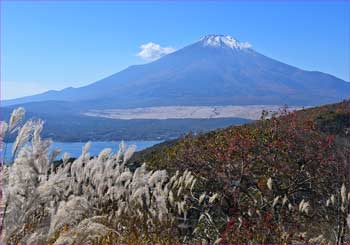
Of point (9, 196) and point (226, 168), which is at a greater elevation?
point (9, 196)

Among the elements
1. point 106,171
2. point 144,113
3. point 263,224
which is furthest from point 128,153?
point 144,113

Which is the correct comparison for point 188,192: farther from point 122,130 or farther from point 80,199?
point 122,130

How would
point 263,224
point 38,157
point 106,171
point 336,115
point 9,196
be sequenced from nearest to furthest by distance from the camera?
1. point 9,196
2. point 38,157
3. point 106,171
4. point 263,224
5. point 336,115

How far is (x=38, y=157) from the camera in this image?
3062mm

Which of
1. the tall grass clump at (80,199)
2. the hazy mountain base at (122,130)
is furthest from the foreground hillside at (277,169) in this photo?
the hazy mountain base at (122,130)

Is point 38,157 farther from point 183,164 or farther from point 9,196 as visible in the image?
point 183,164

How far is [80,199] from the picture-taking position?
9.39 ft

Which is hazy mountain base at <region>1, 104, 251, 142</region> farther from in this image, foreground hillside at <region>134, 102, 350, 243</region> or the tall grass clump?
the tall grass clump

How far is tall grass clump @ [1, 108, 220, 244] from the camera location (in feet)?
8.80

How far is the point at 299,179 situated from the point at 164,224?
11.9ft

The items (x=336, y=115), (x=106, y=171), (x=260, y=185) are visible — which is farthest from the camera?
(x=336, y=115)

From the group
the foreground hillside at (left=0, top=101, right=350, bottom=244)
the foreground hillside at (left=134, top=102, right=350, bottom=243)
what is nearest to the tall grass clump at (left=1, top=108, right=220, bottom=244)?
the foreground hillside at (left=0, top=101, right=350, bottom=244)

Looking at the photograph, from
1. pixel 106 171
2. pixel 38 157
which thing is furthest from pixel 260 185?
pixel 38 157

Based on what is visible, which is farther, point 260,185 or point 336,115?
point 336,115
